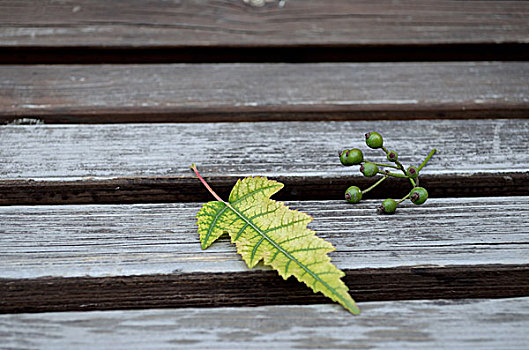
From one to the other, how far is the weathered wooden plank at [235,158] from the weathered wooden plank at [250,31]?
339 mm

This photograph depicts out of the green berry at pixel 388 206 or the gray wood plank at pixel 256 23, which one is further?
the gray wood plank at pixel 256 23

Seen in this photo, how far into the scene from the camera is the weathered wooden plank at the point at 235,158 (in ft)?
2.76

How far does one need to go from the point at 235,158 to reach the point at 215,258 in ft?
1.01

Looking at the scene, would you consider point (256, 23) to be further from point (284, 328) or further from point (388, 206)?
point (284, 328)

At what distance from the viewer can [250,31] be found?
1296 mm

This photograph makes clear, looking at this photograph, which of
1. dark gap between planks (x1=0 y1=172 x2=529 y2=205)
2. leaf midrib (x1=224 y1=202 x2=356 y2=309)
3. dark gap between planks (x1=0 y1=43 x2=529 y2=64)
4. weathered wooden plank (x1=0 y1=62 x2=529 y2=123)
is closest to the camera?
leaf midrib (x1=224 y1=202 x2=356 y2=309)

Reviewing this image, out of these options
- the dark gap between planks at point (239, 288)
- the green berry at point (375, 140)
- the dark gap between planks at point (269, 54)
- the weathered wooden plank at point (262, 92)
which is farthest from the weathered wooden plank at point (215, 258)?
the dark gap between planks at point (269, 54)

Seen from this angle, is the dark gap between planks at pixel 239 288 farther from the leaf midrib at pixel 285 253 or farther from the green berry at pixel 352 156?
the green berry at pixel 352 156

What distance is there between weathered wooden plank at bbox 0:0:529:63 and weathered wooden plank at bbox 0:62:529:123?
0.07 meters

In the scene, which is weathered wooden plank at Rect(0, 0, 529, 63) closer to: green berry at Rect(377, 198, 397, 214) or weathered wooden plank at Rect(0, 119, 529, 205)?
A: weathered wooden plank at Rect(0, 119, 529, 205)

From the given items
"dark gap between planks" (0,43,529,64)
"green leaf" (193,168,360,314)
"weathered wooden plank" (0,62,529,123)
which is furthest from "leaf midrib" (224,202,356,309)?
"dark gap between planks" (0,43,529,64)

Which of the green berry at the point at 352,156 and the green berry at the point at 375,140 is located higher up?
the green berry at the point at 375,140

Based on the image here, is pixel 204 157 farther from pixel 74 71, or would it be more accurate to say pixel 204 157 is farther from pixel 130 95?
pixel 74 71

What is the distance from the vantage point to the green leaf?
1.83ft
